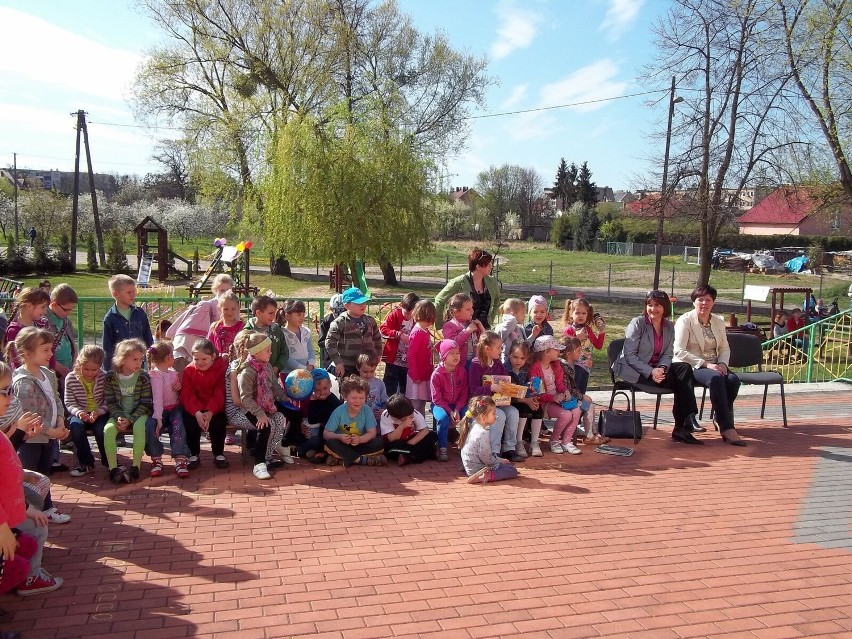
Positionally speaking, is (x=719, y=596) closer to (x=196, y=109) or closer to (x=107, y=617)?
(x=107, y=617)

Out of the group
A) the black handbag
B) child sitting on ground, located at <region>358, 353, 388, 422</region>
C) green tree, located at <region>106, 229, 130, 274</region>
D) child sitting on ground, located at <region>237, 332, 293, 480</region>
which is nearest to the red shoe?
child sitting on ground, located at <region>237, 332, 293, 480</region>

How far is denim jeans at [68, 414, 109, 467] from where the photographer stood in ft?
19.6

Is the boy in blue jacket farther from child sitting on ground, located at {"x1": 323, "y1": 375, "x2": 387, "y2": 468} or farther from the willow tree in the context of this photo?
the willow tree

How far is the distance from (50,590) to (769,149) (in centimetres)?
2094

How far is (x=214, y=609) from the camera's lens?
3900mm

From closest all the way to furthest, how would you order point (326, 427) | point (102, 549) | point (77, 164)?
1. point (102, 549)
2. point (326, 427)
3. point (77, 164)

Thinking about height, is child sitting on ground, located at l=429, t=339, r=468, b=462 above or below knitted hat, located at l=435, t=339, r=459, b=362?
below

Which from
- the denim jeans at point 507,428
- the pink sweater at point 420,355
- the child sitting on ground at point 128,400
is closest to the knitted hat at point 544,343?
the denim jeans at point 507,428

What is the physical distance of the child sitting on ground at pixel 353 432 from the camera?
6.47 m

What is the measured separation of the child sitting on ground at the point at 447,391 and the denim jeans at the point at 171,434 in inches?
90.1

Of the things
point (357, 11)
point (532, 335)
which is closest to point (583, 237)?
point (357, 11)

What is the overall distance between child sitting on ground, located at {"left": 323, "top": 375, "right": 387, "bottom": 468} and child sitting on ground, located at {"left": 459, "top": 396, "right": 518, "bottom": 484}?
2.68ft

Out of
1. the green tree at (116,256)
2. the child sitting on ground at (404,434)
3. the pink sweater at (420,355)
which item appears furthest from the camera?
the green tree at (116,256)

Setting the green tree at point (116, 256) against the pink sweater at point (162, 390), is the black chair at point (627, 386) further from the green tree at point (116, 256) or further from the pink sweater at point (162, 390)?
the green tree at point (116, 256)
